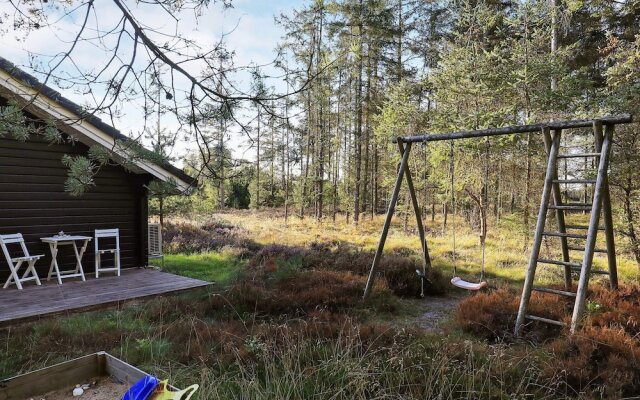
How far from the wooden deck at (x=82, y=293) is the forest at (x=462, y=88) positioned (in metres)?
1.57

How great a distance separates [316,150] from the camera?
24.5m

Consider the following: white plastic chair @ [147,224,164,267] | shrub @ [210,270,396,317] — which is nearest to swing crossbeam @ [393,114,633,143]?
shrub @ [210,270,396,317]

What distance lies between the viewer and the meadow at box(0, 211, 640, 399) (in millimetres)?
2941

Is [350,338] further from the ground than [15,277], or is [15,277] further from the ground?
[350,338]

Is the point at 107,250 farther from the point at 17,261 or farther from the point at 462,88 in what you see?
the point at 462,88

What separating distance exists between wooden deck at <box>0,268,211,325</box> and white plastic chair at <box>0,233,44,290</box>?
155mm

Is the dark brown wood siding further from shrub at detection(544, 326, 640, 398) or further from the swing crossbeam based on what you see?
shrub at detection(544, 326, 640, 398)

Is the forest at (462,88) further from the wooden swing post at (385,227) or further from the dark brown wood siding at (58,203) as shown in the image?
the wooden swing post at (385,227)

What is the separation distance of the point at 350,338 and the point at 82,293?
5.32m

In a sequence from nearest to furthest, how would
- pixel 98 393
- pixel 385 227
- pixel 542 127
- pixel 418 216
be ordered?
pixel 98 393 < pixel 542 127 < pixel 385 227 < pixel 418 216

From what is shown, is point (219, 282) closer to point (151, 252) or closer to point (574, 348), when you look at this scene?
point (151, 252)

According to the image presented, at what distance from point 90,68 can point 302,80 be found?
1.31 metres

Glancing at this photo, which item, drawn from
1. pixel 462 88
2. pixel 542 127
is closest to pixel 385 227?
pixel 542 127

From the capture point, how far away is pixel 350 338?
3.60m
